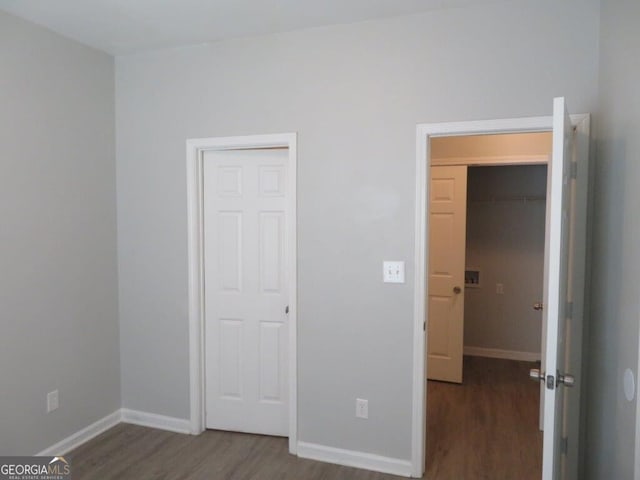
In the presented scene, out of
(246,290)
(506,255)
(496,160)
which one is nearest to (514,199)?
(506,255)

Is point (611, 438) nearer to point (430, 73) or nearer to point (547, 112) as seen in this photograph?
point (547, 112)

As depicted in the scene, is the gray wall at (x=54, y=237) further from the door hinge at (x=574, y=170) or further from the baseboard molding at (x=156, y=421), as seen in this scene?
the door hinge at (x=574, y=170)

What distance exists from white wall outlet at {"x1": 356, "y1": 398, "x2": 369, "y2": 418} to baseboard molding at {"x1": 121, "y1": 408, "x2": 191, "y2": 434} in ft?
4.16

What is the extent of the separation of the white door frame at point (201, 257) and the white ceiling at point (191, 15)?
66 cm

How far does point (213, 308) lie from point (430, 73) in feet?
6.92

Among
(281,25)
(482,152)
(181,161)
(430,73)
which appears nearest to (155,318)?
(181,161)

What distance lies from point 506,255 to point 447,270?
114 cm

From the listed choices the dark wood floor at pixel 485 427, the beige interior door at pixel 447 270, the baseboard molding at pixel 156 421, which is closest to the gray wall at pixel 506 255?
the dark wood floor at pixel 485 427

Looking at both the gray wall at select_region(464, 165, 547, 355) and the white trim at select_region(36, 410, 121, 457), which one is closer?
the white trim at select_region(36, 410, 121, 457)

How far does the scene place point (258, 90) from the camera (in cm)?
271

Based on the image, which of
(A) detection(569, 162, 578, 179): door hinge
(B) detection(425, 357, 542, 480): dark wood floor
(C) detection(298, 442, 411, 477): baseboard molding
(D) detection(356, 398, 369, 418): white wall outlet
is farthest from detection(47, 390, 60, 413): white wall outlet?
(A) detection(569, 162, 578, 179): door hinge

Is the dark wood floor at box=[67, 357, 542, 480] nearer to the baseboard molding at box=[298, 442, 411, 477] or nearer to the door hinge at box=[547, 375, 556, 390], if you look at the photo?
the baseboard molding at box=[298, 442, 411, 477]

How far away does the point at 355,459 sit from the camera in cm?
261

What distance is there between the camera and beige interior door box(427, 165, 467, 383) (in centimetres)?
391
